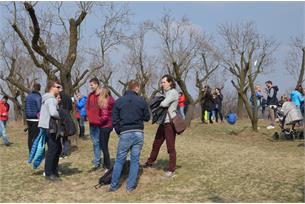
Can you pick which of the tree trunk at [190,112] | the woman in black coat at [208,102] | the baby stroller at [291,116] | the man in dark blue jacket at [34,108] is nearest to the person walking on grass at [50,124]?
the man in dark blue jacket at [34,108]

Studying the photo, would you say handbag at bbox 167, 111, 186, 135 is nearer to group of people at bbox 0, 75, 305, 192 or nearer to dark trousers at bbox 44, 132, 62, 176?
group of people at bbox 0, 75, 305, 192

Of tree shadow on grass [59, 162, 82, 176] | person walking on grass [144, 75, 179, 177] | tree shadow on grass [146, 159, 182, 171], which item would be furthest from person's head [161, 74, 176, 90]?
tree shadow on grass [59, 162, 82, 176]

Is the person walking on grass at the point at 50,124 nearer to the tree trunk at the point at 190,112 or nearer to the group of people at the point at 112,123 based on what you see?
the group of people at the point at 112,123

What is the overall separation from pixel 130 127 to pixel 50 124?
180 cm

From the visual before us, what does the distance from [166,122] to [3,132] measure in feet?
26.1

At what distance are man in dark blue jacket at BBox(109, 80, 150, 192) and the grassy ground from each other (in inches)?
12.1

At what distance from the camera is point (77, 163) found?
1057cm

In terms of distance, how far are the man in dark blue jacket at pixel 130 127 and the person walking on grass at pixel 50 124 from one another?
1.43 metres

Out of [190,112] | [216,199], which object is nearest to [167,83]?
[216,199]

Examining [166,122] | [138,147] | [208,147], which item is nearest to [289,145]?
[208,147]

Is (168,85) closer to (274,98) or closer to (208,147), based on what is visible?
(208,147)

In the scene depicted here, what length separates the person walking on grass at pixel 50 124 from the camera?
8.50 m

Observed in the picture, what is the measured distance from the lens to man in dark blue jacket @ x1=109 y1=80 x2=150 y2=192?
772 centimetres

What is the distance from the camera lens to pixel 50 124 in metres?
8.50
